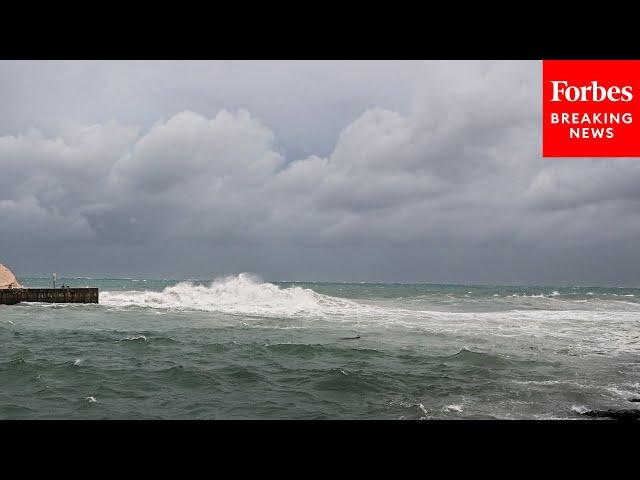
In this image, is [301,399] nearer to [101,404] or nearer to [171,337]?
[101,404]

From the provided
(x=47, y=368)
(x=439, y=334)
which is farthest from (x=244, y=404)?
(x=439, y=334)

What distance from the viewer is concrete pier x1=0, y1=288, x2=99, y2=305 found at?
35.9m

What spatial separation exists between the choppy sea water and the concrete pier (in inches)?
486

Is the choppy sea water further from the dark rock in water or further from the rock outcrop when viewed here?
the rock outcrop

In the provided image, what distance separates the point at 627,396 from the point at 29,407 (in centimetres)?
1211

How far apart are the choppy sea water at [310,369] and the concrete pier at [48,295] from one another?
12344mm

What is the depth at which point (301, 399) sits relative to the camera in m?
10.1

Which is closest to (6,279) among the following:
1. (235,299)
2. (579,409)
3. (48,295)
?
(48,295)

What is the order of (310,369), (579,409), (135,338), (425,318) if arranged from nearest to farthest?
(579,409) → (310,369) → (135,338) → (425,318)

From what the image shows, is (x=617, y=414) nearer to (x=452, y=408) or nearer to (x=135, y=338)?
(x=452, y=408)

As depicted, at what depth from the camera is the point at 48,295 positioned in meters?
37.0

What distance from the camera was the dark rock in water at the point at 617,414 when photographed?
8.01 metres

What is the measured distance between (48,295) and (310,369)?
1243 inches
